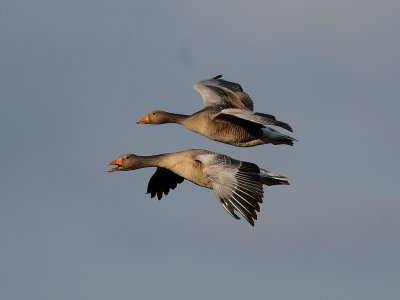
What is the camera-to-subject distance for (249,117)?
24.2m

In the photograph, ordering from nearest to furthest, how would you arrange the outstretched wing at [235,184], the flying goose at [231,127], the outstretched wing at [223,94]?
the outstretched wing at [235,184]
the flying goose at [231,127]
the outstretched wing at [223,94]

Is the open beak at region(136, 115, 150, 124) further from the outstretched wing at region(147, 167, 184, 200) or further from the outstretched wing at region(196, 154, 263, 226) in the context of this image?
the outstretched wing at region(196, 154, 263, 226)

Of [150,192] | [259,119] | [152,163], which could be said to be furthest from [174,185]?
[259,119]

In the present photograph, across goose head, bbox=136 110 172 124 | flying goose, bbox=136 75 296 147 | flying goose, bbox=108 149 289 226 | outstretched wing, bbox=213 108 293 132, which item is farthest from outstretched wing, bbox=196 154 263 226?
goose head, bbox=136 110 172 124

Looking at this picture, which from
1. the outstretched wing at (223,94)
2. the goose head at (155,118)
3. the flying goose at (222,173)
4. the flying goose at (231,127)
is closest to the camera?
the flying goose at (222,173)

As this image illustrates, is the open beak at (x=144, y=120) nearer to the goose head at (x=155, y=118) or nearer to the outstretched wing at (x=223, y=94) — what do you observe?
the goose head at (x=155, y=118)

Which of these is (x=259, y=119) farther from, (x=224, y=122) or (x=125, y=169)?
(x=125, y=169)

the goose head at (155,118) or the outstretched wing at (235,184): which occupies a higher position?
the goose head at (155,118)

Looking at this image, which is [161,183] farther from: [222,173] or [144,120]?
[222,173]

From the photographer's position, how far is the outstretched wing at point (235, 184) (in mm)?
21750

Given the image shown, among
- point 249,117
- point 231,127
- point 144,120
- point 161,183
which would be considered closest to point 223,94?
point 144,120

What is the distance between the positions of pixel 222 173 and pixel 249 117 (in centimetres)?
208

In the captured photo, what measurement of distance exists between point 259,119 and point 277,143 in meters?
1.82

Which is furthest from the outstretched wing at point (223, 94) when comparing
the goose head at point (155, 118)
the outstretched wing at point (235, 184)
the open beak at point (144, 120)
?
the outstretched wing at point (235, 184)
